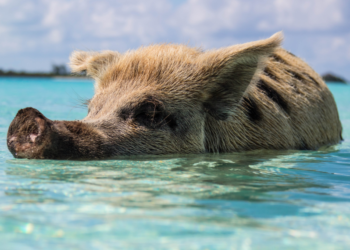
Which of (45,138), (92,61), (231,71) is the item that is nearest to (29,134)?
(45,138)

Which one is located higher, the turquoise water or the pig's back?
the pig's back

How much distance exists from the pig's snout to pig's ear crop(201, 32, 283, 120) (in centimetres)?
226

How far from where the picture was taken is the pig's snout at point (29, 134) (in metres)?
4.45

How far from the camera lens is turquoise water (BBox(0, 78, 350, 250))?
8.39ft

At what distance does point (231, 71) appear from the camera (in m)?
5.61

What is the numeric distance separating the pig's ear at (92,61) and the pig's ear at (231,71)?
1.59 m

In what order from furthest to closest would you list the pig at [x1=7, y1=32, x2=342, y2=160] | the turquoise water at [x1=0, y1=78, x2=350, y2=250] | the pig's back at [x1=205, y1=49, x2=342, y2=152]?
1. the pig's back at [x1=205, y1=49, x2=342, y2=152]
2. the pig at [x1=7, y1=32, x2=342, y2=160]
3. the turquoise water at [x1=0, y1=78, x2=350, y2=250]

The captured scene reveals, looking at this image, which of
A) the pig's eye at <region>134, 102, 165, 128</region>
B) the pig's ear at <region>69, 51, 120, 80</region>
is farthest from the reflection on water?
the pig's ear at <region>69, 51, 120, 80</region>

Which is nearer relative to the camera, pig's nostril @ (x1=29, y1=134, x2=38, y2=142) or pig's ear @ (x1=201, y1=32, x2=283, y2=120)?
pig's nostril @ (x1=29, y1=134, x2=38, y2=142)

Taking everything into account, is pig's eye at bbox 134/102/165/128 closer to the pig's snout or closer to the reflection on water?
the reflection on water

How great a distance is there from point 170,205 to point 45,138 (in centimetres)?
190

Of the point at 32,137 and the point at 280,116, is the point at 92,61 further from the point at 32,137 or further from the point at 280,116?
the point at 280,116

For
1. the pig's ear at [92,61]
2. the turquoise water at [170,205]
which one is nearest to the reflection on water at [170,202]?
the turquoise water at [170,205]

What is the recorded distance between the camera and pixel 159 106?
216 inches
